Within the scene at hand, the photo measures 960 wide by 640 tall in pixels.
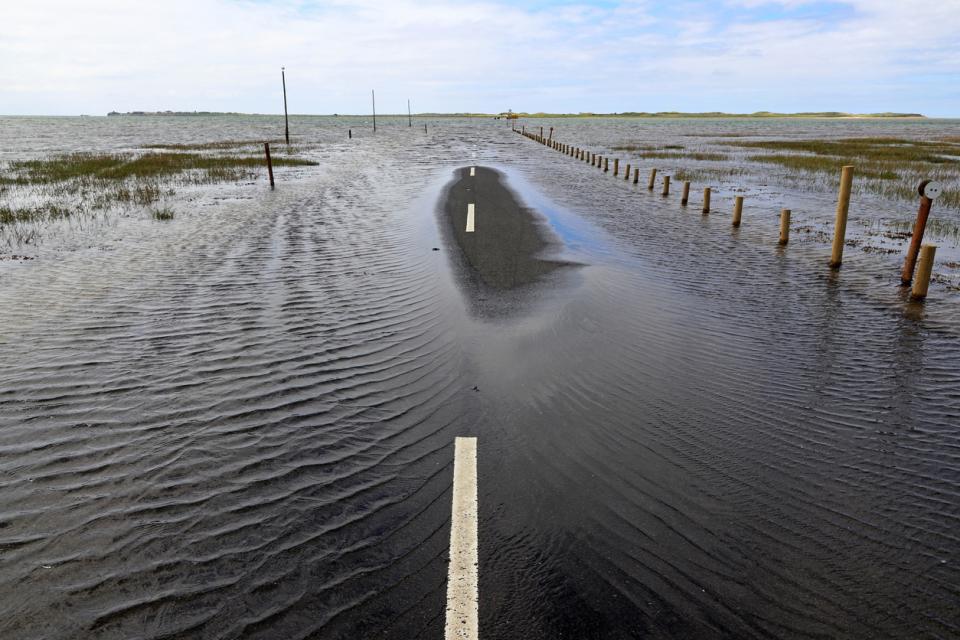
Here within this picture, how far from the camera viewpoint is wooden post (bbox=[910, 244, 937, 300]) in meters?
10.0

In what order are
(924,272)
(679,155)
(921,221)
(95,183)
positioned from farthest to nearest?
(679,155), (95,183), (921,221), (924,272)

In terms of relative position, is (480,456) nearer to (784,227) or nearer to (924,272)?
(924,272)

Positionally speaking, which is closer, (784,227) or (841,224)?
(841,224)

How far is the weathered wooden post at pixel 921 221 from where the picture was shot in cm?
1085

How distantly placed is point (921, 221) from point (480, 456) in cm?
1077

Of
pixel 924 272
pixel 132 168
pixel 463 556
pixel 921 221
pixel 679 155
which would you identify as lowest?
pixel 463 556

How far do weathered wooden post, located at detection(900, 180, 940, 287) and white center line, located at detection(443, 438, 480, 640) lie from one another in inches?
Result: 418

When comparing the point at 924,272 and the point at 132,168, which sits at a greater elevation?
the point at 132,168

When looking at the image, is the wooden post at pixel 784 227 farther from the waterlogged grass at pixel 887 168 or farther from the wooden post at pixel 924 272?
the waterlogged grass at pixel 887 168

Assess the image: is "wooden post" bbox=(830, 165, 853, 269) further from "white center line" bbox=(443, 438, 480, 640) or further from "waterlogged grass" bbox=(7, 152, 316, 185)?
"waterlogged grass" bbox=(7, 152, 316, 185)

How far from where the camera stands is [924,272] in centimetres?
1020

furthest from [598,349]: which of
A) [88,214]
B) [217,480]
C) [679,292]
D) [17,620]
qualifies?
[88,214]

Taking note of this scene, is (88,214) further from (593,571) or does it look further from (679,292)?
(593,571)

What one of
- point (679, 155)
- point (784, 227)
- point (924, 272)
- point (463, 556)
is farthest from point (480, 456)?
point (679, 155)
